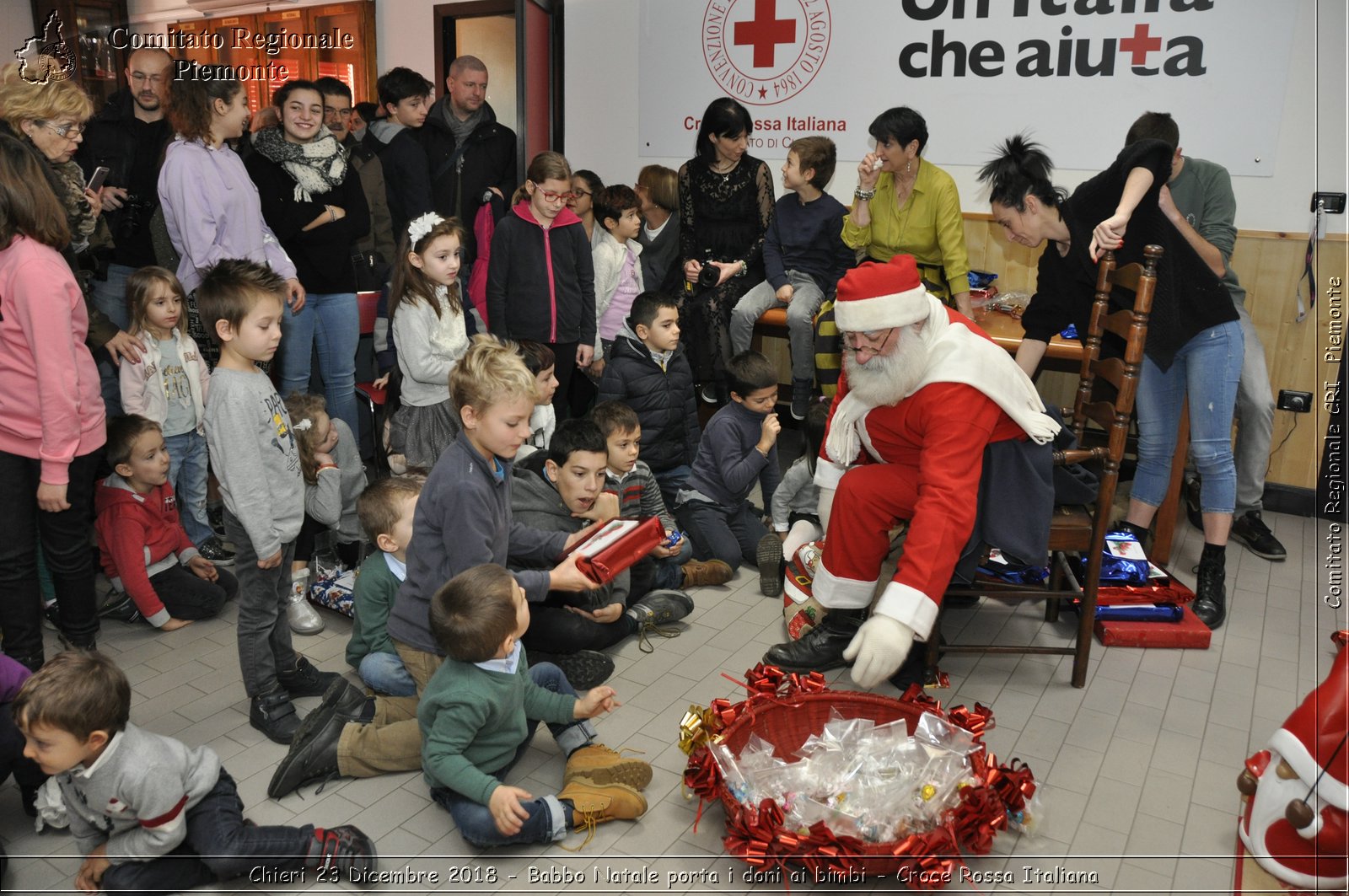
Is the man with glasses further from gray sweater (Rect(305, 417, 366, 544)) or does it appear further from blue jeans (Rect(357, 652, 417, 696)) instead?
blue jeans (Rect(357, 652, 417, 696))

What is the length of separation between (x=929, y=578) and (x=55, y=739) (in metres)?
1.85

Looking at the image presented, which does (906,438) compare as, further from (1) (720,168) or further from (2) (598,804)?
(1) (720,168)

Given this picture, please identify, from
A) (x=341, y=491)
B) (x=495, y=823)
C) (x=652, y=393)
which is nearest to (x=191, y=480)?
(x=341, y=491)

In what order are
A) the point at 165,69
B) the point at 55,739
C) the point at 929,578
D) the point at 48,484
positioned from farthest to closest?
1. the point at 165,69
2. the point at 48,484
3. the point at 929,578
4. the point at 55,739

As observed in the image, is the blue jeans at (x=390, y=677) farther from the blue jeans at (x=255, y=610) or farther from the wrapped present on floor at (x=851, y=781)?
the wrapped present on floor at (x=851, y=781)

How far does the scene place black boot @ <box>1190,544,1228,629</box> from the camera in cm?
332

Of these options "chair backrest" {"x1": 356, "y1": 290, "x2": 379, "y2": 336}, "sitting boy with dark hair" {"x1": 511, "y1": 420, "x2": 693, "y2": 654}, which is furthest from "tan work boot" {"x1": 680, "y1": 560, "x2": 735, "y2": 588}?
"chair backrest" {"x1": 356, "y1": 290, "x2": 379, "y2": 336}

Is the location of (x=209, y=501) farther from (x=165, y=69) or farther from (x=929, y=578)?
(x=929, y=578)

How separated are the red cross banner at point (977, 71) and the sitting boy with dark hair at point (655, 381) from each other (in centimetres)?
182

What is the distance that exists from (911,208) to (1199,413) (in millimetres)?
1409

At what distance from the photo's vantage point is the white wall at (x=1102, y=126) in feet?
13.2

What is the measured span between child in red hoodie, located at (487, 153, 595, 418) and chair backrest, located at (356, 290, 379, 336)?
2.90 feet

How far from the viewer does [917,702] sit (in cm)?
242

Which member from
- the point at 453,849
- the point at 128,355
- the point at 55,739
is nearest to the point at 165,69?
the point at 128,355
